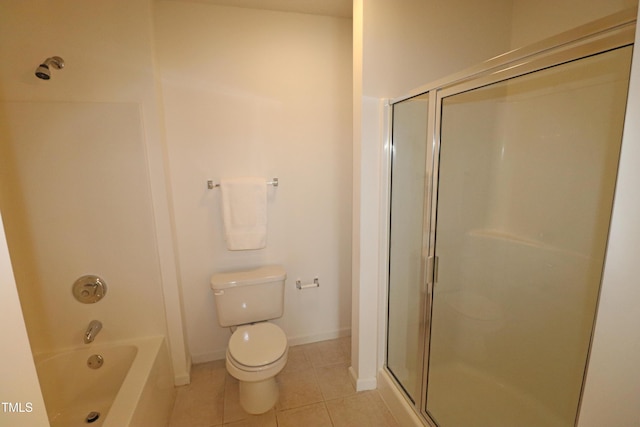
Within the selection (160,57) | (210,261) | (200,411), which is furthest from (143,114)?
(200,411)

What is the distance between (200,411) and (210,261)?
2.95 feet

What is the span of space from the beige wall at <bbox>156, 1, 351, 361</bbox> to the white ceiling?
0.13 ft

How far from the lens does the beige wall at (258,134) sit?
1.83m

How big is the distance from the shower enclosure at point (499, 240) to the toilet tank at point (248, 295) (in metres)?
0.77

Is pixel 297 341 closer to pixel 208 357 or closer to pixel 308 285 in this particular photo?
pixel 308 285

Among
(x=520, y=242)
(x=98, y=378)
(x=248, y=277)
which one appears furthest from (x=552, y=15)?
(x=98, y=378)

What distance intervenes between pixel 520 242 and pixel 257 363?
5.57 feet

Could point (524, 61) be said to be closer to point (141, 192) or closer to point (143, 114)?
point (143, 114)

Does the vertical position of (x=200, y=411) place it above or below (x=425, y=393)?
below

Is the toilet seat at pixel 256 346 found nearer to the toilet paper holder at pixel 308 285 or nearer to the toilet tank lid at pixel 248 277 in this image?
the toilet tank lid at pixel 248 277

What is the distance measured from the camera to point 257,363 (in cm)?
160

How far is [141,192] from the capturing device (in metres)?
1.70

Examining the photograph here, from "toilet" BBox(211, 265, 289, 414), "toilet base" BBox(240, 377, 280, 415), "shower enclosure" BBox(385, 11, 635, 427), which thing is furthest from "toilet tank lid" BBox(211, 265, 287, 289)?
"shower enclosure" BBox(385, 11, 635, 427)

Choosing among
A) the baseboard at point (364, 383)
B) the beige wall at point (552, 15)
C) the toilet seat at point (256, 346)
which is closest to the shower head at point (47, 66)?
the toilet seat at point (256, 346)
